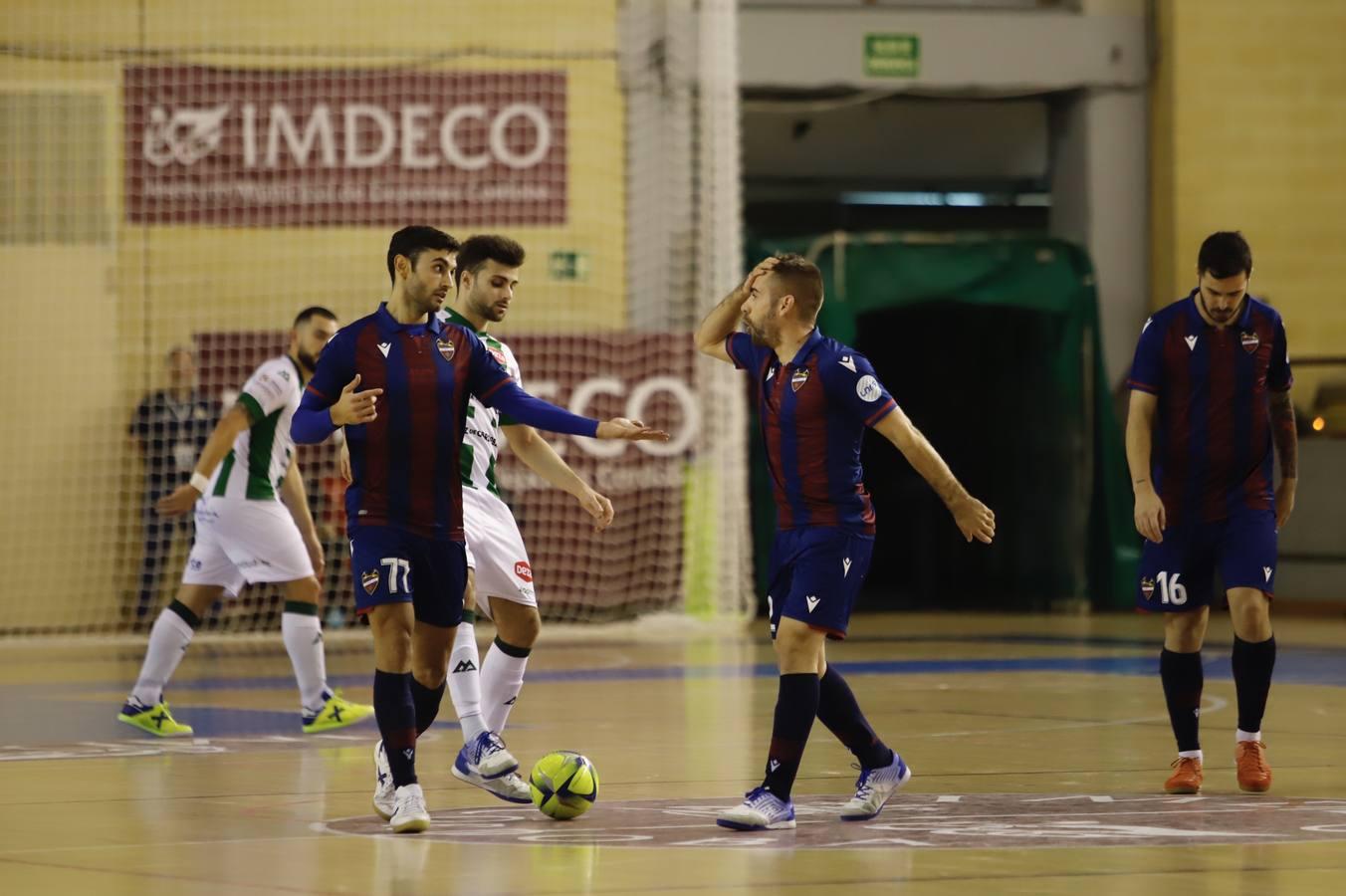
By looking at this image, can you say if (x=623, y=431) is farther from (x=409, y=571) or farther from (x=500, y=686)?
(x=500, y=686)

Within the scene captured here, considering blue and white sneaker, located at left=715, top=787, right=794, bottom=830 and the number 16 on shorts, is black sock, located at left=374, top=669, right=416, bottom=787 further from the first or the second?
the number 16 on shorts

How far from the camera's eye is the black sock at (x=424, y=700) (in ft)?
25.8

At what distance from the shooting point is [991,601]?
2389 centimetres

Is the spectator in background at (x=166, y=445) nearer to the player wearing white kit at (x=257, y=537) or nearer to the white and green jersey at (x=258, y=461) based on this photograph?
the player wearing white kit at (x=257, y=537)

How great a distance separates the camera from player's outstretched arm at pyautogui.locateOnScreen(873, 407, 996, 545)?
689 centimetres

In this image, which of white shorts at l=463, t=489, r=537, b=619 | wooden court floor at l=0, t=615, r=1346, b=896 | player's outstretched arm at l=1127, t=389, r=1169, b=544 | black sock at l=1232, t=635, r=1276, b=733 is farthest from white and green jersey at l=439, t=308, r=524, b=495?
black sock at l=1232, t=635, r=1276, b=733

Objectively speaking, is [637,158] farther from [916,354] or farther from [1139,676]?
[1139,676]

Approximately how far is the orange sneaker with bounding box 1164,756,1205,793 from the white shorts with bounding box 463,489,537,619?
2.63 meters

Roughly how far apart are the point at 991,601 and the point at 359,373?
17.5 meters

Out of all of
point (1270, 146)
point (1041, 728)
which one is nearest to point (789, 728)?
point (1041, 728)

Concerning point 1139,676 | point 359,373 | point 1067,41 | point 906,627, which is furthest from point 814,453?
point 1067,41

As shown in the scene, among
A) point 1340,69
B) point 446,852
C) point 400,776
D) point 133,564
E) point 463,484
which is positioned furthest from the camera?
point 1340,69

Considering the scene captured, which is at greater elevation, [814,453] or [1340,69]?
[1340,69]

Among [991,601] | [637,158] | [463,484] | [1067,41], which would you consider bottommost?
[991,601]
